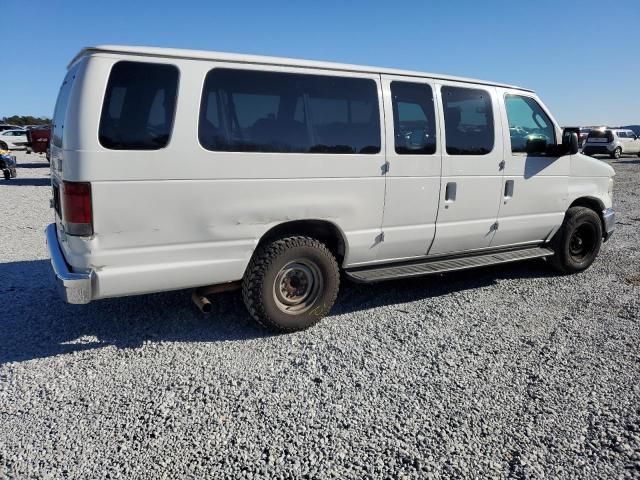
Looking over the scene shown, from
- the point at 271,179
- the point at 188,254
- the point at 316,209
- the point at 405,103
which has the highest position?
the point at 405,103

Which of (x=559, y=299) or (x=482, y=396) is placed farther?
(x=559, y=299)

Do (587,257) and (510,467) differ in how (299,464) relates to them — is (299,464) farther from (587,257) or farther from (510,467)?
(587,257)

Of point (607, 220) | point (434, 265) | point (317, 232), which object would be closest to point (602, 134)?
point (607, 220)

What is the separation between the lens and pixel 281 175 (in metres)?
3.99

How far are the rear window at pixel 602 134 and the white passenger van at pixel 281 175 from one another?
26.6 meters

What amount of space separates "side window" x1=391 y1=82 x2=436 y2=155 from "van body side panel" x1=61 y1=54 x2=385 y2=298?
1.97ft

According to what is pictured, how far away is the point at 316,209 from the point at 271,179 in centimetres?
48

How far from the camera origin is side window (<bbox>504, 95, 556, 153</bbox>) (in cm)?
537

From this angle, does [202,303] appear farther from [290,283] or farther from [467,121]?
[467,121]

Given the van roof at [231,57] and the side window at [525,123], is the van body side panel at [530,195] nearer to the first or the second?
the side window at [525,123]

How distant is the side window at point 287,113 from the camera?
Answer: 3.77 m

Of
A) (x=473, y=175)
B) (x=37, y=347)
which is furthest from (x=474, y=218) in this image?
(x=37, y=347)

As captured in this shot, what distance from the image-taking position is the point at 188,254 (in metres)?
3.75

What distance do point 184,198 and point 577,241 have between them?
16.2 feet
